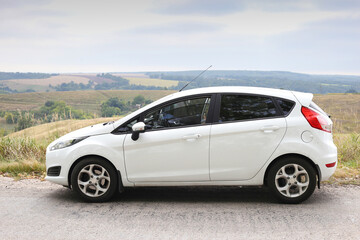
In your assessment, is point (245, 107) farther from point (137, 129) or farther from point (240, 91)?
point (137, 129)

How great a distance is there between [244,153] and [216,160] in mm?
382

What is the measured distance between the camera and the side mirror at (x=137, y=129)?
5470mm

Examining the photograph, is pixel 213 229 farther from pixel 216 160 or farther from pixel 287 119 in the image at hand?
pixel 287 119

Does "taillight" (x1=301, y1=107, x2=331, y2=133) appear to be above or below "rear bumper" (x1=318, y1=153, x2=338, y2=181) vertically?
above

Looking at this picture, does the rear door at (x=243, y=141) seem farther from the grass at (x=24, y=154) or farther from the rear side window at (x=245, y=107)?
the grass at (x=24, y=154)

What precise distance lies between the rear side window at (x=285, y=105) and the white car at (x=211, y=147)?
0.01 metres

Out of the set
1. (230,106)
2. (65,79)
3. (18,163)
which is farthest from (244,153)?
(65,79)

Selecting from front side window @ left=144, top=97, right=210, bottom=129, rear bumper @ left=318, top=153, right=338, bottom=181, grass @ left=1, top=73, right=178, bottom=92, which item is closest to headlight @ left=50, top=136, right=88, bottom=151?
front side window @ left=144, top=97, right=210, bottom=129

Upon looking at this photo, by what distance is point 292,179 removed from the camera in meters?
5.37

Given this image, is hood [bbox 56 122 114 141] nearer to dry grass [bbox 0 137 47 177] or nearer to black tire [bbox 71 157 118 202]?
black tire [bbox 71 157 118 202]

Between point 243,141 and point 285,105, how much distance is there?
2.55ft

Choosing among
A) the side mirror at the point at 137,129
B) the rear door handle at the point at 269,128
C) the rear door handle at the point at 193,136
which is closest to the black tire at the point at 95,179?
the side mirror at the point at 137,129

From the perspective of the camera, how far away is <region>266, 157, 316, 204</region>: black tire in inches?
210

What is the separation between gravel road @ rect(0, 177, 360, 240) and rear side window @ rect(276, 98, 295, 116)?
1264mm
